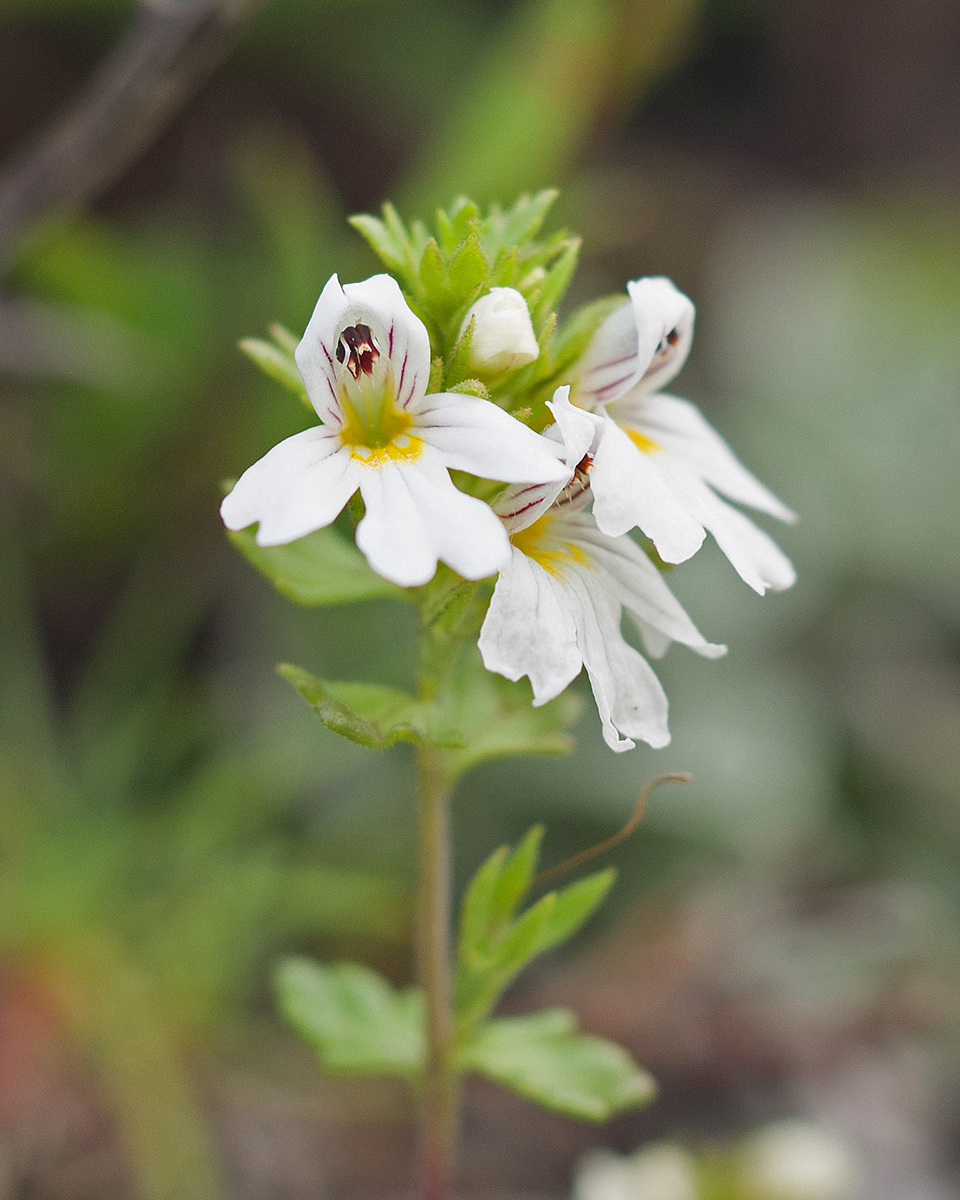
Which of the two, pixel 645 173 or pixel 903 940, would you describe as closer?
pixel 903 940

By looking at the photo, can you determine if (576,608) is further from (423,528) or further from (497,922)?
(497,922)

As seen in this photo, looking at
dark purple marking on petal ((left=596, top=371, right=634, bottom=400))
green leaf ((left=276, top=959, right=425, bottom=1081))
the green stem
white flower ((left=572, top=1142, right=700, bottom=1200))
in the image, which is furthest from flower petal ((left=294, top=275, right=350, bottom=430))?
white flower ((left=572, top=1142, right=700, bottom=1200))

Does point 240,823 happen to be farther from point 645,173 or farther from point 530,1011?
point 645,173

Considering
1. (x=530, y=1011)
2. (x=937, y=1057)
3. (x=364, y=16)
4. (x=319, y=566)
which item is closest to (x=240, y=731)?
(x=530, y=1011)

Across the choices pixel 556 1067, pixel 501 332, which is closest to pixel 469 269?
pixel 501 332

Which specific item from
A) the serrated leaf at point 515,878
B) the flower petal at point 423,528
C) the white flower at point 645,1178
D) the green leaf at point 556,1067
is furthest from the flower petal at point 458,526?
the white flower at point 645,1178

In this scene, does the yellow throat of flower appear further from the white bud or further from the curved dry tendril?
the white bud

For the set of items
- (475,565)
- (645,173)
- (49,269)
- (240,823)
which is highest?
(645,173)
